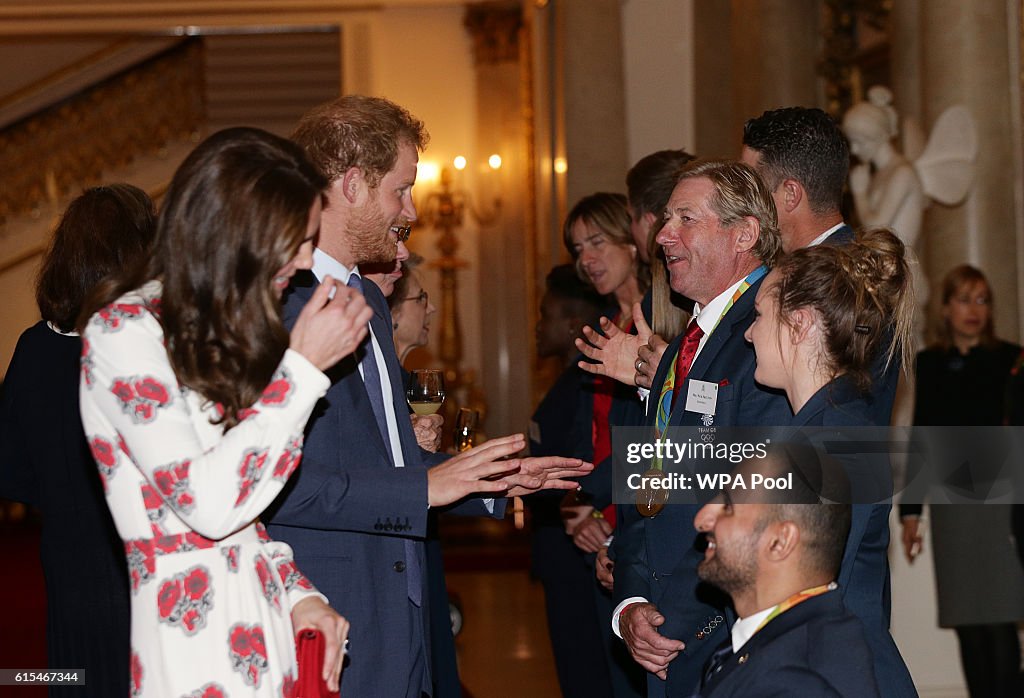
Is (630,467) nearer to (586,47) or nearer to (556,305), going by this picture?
(556,305)

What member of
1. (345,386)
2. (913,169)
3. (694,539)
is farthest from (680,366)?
(913,169)

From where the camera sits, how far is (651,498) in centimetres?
273

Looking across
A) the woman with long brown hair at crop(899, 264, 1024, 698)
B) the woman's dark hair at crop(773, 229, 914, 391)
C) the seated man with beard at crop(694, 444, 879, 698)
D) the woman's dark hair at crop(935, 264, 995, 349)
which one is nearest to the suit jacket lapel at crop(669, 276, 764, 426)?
the woman's dark hair at crop(773, 229, 914, 391)

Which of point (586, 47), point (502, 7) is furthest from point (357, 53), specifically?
point (586, 47)

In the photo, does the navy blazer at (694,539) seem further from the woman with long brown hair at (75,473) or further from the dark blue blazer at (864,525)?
the woman with long brown hair at (75,473)

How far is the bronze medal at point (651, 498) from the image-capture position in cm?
271

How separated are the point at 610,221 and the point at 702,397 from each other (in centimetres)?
181

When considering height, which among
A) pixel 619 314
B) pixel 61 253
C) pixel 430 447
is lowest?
pixel 430 447

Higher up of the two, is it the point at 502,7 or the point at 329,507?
the point at 502,7

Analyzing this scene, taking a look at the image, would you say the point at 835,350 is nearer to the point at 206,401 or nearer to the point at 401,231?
the point at 401,231

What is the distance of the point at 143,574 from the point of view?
6.06ft

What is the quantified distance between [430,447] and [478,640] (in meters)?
3.70

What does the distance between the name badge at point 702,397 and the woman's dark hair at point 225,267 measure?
1.11m

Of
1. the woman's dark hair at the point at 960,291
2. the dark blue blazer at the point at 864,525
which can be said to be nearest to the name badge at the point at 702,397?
the dark blue blazer at the point at 864,525
